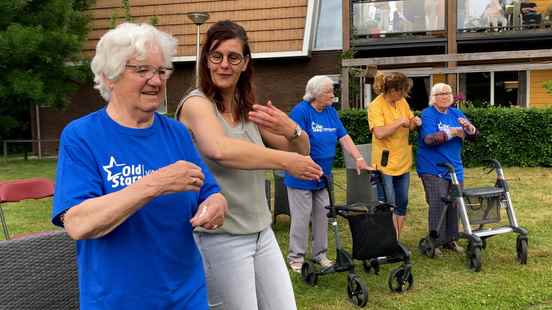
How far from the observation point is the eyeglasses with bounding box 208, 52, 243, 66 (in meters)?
2.24

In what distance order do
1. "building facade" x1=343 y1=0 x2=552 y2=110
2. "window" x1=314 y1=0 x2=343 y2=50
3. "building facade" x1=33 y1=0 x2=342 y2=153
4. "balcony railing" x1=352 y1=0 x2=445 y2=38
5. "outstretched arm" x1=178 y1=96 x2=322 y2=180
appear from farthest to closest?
"window" x1=314 y1=0 x2=343 y2=50
"building facade" x1=33 y1=0 x2=342 y2=153
"balcony railing" x1=352 y1=0 x2=445 y2=38
"building facade" x1=343 y1=0 x2=552 y2=110
"outstretched arm" x1=178 y1=96 x2=322 y2=180

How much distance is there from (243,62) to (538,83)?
16.3 metres

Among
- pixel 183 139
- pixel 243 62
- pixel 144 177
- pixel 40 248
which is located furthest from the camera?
pixel 243 62

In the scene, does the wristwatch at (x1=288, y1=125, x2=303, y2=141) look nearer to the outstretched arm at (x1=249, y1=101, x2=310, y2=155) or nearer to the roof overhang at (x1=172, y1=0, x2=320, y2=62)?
the outstretched arm at (x1=249, y1=101, x2=310, y2=155)

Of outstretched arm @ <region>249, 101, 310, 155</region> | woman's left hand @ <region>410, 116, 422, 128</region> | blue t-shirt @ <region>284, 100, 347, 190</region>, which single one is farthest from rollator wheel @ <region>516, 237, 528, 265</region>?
outstretched arm @ <region>249, 101, 310, 155</region>

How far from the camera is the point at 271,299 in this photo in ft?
7.78

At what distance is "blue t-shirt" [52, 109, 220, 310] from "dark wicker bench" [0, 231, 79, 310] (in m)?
0.41

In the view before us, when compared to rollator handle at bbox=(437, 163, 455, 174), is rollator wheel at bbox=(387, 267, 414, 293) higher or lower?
lower

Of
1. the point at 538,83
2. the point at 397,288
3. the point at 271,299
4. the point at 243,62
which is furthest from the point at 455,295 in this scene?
the point at 538,83

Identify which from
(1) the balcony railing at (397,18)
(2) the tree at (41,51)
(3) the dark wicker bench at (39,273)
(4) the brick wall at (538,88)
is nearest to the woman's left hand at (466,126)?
(3) the dark wicker bench at (39,273)

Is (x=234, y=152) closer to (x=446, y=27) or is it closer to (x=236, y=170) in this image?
(x=236, y=170)

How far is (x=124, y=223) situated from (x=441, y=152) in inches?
170

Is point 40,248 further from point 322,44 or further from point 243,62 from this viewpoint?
point 322,44

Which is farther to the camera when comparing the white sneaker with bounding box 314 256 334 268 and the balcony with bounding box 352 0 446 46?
the balcony with bounding box 352 0 446 46
